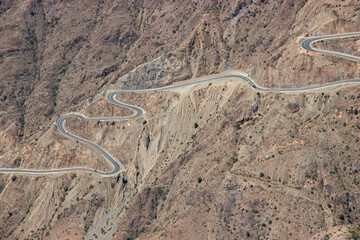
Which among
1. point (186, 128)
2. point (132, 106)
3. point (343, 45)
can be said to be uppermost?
point (343, 45)

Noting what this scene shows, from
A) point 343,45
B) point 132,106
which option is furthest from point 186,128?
point 343,45

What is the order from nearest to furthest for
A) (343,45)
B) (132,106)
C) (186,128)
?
(343,45), (186,128), (132,106)

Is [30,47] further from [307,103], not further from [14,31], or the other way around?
[307,103]

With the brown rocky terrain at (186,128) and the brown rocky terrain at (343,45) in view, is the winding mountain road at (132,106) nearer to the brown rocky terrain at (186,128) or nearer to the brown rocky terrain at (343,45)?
the brown rocky terrain at (343,45)

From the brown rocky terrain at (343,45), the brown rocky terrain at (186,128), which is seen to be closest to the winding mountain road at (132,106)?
the brown rocky terrain at (343,45)

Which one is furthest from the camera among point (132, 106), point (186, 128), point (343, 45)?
point (132, 106)

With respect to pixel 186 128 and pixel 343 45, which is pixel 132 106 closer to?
pixel 186 128

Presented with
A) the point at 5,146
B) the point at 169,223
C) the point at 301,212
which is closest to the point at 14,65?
the point at 5,146

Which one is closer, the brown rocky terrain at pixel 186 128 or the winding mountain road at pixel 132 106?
the brown rocky terrain at pixel 186 128

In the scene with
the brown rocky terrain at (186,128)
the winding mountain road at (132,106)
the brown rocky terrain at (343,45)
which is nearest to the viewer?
the brown rocky terrain at (186,128)
